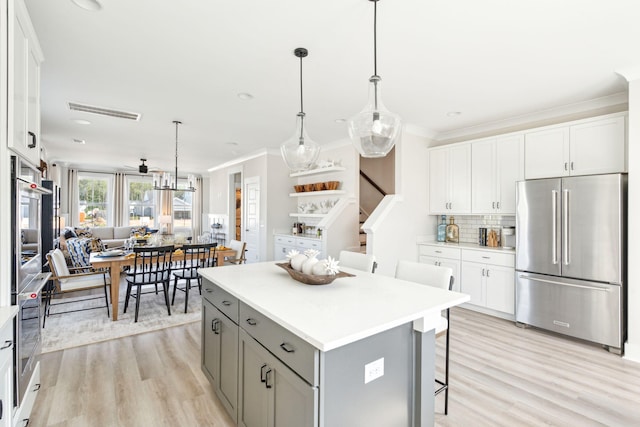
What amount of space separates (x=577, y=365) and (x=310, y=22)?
358cm

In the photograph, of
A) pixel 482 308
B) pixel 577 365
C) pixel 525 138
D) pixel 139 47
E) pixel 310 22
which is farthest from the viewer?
pixel 482 308

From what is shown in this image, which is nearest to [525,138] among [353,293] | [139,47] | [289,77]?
[289,77]

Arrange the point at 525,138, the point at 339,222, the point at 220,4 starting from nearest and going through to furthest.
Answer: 1. the point at 220,4
2. the point at 525,138
3. the point at 339,222

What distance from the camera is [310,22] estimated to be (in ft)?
7.02

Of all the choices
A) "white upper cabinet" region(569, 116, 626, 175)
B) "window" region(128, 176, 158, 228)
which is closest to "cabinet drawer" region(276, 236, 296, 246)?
"white upper cabinet" region(569, 116, 626, 175)

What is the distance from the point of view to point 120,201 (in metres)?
9.38

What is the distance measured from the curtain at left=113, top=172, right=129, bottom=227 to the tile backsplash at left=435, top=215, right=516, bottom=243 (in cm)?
905

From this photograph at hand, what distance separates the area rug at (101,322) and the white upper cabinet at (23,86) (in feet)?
6.67

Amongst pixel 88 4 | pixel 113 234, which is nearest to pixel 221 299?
pixel 88 4

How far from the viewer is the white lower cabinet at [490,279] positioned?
3.84 m

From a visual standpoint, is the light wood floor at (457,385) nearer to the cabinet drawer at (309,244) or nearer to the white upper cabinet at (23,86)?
the white upper cabinet at (23,86)

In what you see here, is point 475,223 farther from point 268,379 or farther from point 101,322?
point 101,322

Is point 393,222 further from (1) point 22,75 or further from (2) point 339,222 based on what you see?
(1) point 22,75

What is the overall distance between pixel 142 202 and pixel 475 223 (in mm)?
9475
